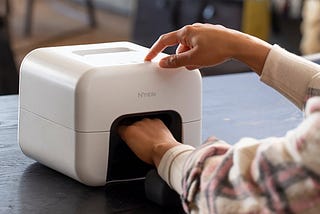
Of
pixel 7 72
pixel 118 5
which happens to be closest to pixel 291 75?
pixel 7 72

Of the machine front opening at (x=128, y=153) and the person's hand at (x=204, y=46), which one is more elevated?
the person's hand at (x=204, y=46)

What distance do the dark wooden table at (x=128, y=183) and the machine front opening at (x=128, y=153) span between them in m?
0.02

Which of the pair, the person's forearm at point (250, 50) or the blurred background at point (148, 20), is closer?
the person's forearm at point (250, 50)

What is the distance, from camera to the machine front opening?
4.14ft

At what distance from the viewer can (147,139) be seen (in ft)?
4.08

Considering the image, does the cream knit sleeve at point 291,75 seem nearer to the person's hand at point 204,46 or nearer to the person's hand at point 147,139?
the person's hand at point 204,46

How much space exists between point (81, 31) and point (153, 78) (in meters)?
4.00

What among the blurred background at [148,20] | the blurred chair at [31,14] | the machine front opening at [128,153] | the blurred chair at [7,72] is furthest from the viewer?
the blurred chair at [31,14]

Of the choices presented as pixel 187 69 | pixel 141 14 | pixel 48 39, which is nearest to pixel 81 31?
Result: pixel 48 39

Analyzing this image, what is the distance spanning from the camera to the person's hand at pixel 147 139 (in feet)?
4.03

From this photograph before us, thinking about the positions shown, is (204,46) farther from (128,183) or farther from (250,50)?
(128,183)

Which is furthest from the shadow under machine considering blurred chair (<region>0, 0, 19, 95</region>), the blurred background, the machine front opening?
the blurred background

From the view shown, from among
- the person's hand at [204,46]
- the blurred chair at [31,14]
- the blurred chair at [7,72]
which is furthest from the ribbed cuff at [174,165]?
the blurred chair at [31,14]

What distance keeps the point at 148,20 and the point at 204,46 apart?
116 inches
